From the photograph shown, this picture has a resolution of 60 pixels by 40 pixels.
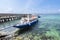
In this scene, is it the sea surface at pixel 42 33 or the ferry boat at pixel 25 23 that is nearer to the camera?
the sea surface at pixel 42 33

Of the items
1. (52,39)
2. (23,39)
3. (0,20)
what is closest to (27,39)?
(23,39)

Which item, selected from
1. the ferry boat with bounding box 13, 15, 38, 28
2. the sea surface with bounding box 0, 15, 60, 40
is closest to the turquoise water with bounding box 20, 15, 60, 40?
the sea surface with bounding box 0, 15, 60, 40

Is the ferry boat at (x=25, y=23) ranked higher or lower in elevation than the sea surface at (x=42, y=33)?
higher

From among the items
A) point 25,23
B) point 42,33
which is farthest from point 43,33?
point 25,23

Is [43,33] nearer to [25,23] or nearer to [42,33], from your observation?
[42,33]

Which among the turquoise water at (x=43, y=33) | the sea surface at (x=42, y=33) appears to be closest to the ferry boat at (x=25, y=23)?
the sea surface at (x=42, y=33)

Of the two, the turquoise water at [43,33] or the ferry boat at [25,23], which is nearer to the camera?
the turquoise water at [43,33]

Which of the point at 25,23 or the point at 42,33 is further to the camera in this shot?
the point at 25,23

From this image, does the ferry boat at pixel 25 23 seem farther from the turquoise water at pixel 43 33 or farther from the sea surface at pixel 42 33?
the turquoise water at pixel 43 33

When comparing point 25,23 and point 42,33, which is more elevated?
point 25,23

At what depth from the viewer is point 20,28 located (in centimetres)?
1390

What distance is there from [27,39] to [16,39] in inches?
36.6

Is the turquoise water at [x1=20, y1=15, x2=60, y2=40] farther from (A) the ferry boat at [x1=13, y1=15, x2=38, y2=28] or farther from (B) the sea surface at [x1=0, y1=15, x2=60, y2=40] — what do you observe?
(A) the ferry boat at [x1=13, y1=15, x2=38, y2=28]

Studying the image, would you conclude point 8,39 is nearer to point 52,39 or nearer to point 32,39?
point 32,39
